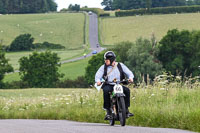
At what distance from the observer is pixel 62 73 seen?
308ft

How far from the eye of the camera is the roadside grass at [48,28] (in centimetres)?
13325

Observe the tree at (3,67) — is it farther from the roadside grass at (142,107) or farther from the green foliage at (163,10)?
the roadside grass at (142,107)

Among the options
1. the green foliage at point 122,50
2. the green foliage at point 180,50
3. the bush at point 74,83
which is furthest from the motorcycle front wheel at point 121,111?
the green foliage at point 122,50

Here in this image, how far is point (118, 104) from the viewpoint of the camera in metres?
11.6

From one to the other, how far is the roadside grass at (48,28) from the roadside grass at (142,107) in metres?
108

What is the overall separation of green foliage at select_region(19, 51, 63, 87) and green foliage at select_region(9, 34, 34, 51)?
23.1 metres

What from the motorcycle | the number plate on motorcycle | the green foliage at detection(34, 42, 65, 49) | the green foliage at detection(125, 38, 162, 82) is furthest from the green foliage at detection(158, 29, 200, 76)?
the number plate on motorcycle

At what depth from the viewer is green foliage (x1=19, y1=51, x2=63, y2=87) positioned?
94938mm

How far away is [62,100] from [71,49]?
106 meters

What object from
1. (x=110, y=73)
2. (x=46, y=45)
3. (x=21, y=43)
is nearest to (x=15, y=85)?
(x=21, y=43)

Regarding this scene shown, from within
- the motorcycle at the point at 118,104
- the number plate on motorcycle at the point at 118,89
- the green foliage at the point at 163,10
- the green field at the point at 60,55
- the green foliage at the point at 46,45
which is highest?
the number plate on motorcycle at the point at 118,89

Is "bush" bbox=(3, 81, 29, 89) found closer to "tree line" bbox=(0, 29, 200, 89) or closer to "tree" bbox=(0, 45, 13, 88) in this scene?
"tree line" bbox=(0, 29, 200, 89)

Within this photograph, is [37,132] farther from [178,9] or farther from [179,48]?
[178,9]

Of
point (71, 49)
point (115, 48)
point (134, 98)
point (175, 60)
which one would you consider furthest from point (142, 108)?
point (71, 49)
